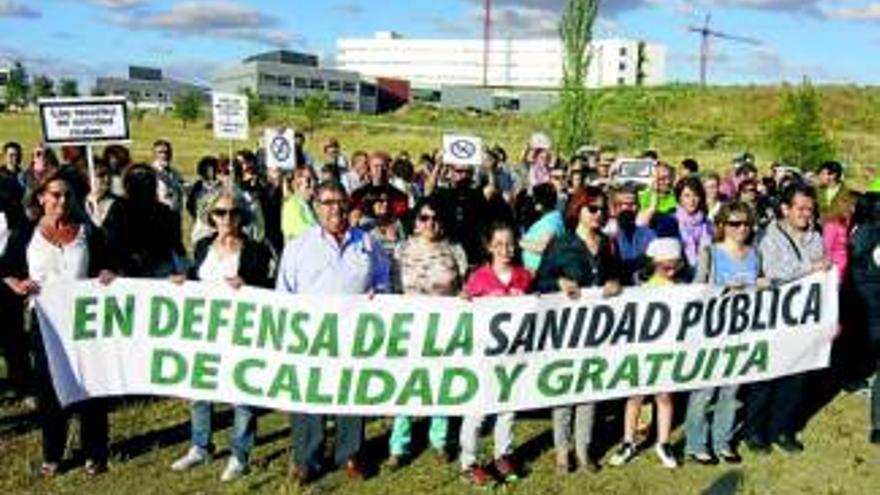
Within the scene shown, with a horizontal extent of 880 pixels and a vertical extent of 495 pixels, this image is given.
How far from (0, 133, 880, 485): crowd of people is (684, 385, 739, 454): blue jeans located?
0.02m

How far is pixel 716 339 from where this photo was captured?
8.63 m

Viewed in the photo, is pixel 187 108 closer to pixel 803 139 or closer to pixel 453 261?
pixel 803 139

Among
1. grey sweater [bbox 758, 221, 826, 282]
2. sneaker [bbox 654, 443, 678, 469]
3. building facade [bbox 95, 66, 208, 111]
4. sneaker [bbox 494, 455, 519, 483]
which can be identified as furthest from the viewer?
building facade [bbox 95, 66, 208, 111]

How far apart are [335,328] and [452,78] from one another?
7060 inches

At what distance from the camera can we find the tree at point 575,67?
3481cm

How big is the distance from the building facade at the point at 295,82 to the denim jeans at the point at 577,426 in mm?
125064

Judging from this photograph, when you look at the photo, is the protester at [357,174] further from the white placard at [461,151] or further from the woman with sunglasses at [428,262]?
the woman with sunglasses at [428,262]

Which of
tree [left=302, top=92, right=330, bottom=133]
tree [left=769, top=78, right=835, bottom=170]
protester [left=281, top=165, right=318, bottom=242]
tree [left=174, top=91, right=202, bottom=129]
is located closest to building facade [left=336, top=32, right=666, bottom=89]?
tree [left=174, top=91, right=202, bottom=129]

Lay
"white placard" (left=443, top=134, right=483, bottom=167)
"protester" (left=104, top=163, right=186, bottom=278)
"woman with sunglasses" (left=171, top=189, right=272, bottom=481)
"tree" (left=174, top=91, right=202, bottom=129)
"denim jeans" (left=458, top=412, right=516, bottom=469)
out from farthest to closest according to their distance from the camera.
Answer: "tree" (left=174, top=91, right=202, bottom=129) < "white placard" (left=443, top=134, right=483, bottom=167) < "protester" (left=104, top=163, right=186, bottom=278) < "denim jeans" (left=458, top=412, right=516, bottom=469) < "woman with sunglasses" (left=171, top=189, right=272, bottom=481)

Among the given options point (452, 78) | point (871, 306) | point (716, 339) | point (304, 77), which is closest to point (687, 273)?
point (716, 339)

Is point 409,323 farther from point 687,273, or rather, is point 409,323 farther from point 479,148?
point 479,148

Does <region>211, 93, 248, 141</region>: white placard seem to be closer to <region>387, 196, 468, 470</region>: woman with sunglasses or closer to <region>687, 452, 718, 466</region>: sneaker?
<region>387, 196, 468, 470</region>: woman with sunglasses

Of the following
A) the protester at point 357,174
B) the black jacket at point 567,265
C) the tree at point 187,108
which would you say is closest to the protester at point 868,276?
the black jacket at point 567,265

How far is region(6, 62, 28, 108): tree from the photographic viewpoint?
10231 centimetres
